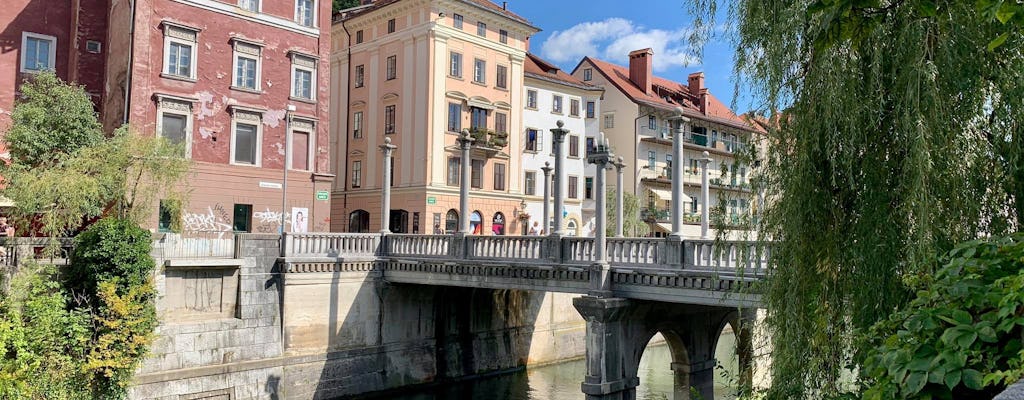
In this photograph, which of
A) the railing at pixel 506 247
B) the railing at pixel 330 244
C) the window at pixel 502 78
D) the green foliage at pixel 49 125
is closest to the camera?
the railing at pixel 506 247

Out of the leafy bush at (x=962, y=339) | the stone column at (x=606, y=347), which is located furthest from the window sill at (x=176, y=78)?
the leafy bush at (x=962, y=339)

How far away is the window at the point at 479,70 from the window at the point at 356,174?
8.53 m

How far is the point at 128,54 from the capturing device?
29547 millimetres

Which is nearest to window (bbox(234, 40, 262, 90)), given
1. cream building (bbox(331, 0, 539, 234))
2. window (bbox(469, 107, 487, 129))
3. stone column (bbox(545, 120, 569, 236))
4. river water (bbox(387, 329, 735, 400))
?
cream building (bbox(331, 0, 539, 234))

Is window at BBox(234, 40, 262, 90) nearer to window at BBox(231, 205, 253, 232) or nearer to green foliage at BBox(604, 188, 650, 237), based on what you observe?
window at BBox(231, 205, 253, 232)

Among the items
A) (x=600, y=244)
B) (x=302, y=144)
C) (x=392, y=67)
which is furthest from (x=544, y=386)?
(x=392, y=67)

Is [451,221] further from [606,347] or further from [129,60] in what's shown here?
[606,347]

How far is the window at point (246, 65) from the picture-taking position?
32.3m

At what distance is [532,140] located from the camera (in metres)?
49.8

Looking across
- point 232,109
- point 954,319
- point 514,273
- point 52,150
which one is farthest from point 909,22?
point 232,109

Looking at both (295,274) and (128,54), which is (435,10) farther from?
(295,274)

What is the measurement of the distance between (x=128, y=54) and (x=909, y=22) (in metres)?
28.9

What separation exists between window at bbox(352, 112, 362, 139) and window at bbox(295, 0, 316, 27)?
11.9m

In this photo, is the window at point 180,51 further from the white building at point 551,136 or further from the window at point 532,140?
the window at point 532,140
